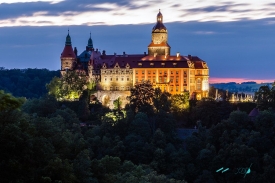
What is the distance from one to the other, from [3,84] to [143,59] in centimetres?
7543

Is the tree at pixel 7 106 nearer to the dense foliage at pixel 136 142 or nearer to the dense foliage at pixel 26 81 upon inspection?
the dense foliage at pixel 136 142

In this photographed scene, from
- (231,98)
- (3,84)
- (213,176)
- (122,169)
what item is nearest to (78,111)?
(231,98)

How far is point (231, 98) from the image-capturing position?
10012 centimetres

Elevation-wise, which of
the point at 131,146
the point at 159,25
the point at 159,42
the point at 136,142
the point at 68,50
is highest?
the point at 159,25

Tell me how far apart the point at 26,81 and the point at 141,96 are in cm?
8529

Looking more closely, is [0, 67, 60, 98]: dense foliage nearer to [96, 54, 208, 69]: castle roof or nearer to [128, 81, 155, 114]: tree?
[96, 54, 208, 69]: castle roof

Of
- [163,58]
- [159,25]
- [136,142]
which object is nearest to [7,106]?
[136,142]

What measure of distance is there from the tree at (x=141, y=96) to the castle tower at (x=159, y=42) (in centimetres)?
1315

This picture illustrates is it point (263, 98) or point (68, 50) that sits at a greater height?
point (68, 50)

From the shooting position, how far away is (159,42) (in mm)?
108000

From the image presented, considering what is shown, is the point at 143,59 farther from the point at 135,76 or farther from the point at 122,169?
the point at 122,169

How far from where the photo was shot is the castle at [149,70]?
10119 centimetres

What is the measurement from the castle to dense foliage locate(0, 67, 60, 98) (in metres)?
55.8

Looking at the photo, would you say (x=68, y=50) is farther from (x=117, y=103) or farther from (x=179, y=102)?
(x=179, y=102)
